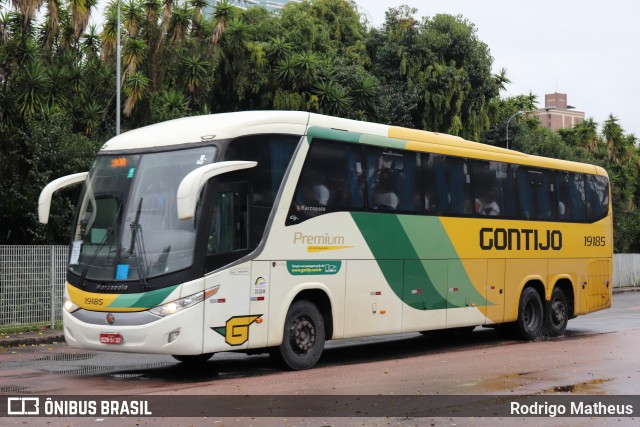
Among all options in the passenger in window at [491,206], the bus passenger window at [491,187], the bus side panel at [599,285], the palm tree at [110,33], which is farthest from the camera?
the palm tree at [110,33]

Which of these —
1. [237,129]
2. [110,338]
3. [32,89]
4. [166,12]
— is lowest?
[110,338]

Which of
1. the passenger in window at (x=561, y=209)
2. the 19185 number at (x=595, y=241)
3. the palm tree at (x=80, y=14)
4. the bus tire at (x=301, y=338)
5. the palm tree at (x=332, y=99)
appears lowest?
the bus tire at (x=301, y=338)

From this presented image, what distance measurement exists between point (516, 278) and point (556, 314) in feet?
6.10

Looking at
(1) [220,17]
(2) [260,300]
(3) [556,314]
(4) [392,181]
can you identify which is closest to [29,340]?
(2) [260,300]

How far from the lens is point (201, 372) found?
1393cm

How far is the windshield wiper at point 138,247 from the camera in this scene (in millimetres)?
12281

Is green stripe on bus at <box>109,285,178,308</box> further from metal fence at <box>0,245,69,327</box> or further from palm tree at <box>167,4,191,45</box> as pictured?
palm tree at <box>167,4,191,45</box>

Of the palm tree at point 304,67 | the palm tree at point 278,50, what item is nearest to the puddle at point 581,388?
the palm tree at point 304,67

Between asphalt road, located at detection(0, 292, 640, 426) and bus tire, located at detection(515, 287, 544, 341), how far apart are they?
413 mm

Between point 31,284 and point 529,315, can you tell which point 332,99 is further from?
point 529,315

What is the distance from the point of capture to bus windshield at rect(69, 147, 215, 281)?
12344 mm

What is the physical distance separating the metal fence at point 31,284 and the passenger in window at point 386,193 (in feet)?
29.9

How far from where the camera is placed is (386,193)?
1549 cm

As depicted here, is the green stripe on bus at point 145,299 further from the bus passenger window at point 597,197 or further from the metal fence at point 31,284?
the bus passenger window at point 597,197
